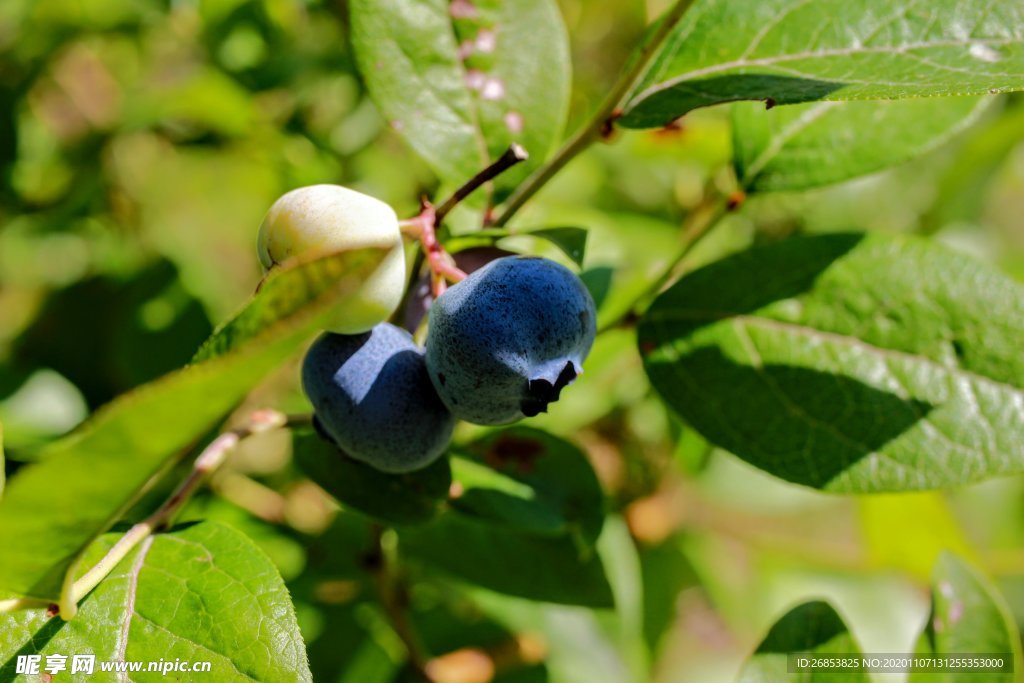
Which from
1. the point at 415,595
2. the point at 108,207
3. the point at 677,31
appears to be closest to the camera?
the point at 677,31

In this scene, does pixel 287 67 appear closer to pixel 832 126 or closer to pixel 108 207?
pixel 108 207

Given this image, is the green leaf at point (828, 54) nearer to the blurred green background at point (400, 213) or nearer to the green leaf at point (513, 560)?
the blurred green background at point (400, 213)

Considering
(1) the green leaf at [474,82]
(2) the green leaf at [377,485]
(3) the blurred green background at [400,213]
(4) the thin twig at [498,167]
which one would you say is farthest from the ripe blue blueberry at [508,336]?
(3) the blurred green background at [400,213]

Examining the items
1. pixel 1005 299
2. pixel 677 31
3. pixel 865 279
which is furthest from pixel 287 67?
pixel 1005 299

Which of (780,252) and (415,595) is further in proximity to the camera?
(415,595)

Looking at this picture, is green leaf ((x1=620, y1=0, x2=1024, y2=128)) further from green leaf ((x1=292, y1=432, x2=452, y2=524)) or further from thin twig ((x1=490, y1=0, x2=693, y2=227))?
green leaf ((x1=292, y1=432, x2=452, y2=524))

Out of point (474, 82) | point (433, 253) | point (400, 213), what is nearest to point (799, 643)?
point (433, 253)
